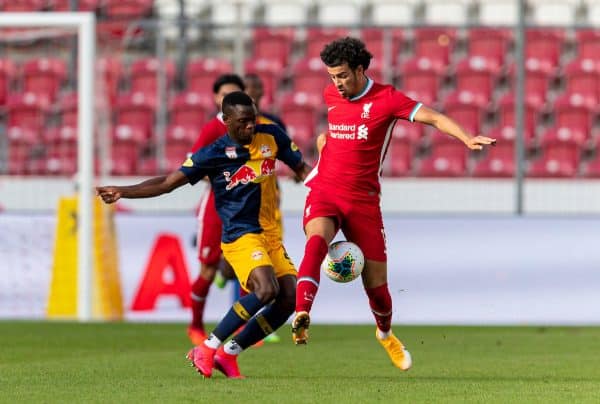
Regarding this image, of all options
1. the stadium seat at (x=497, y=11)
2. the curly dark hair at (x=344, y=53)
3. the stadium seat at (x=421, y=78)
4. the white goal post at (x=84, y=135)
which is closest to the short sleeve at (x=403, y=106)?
the curly dark hair at (x=344, y=53)

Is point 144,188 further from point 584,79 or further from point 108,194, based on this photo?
point 584,79

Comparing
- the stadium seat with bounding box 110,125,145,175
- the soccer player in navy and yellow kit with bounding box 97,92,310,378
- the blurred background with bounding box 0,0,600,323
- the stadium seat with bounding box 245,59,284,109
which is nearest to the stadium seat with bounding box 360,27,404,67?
the blurred background with bounding box 0,0,600,323

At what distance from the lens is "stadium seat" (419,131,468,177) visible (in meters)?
16.1

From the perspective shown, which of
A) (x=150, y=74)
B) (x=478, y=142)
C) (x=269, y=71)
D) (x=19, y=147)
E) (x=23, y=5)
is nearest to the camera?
(x=478, y=142)

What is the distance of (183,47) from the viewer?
55.0ft

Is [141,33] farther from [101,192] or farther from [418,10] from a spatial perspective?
[101,192]

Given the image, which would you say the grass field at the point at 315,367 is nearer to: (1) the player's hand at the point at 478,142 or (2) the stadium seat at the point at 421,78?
(1) the player's hand at the point at 478,142

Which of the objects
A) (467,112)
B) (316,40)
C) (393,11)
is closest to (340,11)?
(393,11)

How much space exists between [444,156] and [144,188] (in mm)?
9017

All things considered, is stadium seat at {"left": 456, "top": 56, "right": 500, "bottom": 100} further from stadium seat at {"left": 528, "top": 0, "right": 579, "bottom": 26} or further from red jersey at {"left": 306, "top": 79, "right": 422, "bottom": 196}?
red jersey at {"left": 306, "top": 79, "right": 422, "bottom": 196}

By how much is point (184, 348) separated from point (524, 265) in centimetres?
447

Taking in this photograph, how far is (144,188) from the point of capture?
793 centimetres

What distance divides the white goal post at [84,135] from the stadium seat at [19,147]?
1.79 metres

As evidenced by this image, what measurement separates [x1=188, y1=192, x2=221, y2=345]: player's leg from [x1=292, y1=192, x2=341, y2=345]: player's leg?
264 cm
